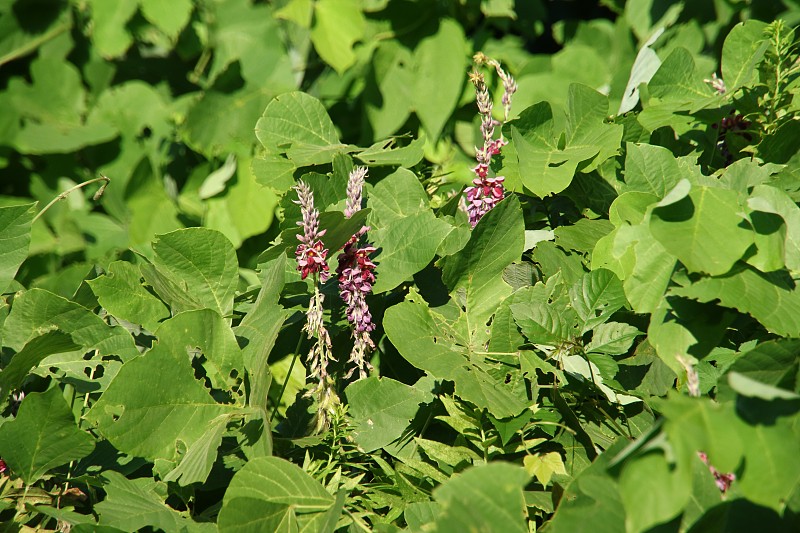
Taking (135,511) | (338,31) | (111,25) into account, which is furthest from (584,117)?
→ (111,25)

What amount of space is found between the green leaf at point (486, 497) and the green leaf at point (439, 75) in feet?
6.58

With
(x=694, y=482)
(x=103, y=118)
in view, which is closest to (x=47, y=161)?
(x=103, y=118)

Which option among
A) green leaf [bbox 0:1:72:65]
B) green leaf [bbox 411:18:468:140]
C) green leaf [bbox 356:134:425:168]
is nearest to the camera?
green leaf [bbox 356:134:425:168]

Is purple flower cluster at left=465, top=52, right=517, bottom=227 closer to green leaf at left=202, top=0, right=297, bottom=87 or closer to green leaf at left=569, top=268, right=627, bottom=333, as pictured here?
green leaf at left=569, top=268, right=627, bottom=333

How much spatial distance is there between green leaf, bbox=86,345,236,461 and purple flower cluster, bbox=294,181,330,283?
165 millimetres

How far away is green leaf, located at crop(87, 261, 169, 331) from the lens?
0.86 metres

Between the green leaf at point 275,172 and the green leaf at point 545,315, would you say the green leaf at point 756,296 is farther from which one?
the green leaf at point 275,172

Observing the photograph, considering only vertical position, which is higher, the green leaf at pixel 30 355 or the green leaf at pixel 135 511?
the green leaf at pixel 30 355

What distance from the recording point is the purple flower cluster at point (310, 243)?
750 millimetres

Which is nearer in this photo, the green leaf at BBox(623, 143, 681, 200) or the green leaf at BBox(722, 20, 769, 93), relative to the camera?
the green leaf at BBox(623, 143, 681, 200)

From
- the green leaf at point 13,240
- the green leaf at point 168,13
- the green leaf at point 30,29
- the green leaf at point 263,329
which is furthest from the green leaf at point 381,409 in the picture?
the green leaf at point 30,29

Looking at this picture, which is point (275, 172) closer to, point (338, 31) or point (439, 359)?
point (439, 359)

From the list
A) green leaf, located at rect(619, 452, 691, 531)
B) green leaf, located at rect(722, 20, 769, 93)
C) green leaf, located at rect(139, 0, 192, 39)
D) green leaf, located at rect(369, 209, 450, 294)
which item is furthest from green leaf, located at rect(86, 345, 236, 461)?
green leaf, located at rect(139, 0, 192, 39)

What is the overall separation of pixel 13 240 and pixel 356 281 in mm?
442
